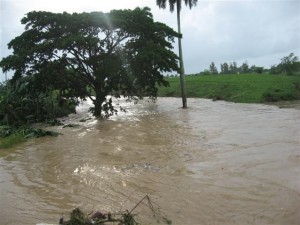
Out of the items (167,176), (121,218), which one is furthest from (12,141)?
(121,218)

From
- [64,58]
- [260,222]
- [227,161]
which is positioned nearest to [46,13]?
[64,58]

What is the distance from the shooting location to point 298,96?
84.7ft

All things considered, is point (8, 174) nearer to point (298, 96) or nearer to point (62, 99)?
point (62, 99)

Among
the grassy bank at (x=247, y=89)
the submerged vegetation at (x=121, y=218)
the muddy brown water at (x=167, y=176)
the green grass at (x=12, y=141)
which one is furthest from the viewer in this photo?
the grassy bank at (x=247, y=89)

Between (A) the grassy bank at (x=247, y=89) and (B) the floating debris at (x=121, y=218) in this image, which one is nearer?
(B) the floating debris at (x=121, y=218)

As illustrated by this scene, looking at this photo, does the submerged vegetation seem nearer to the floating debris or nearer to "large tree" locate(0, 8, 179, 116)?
the floating debris

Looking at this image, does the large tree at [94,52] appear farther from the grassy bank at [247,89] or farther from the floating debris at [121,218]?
the floating debris at [121,218]

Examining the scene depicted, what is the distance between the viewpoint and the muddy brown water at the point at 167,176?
5.59 meters

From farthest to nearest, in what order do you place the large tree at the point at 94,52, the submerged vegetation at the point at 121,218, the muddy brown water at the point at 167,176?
the large tree at the point at 94,52 → the muddy brown water at the point at 167,176 → the submerged vegetation at the point at 121,218

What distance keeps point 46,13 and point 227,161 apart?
1484 cm

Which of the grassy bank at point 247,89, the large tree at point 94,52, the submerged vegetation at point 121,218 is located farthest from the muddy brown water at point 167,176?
the grassy bank at point 247,89

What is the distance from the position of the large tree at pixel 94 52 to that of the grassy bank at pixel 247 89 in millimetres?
8609

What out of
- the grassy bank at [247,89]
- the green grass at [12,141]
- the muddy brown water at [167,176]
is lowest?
the muddy brown water at [167,176]

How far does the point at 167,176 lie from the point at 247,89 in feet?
77.1
